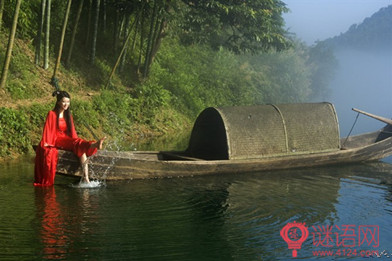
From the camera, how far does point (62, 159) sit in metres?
9.78

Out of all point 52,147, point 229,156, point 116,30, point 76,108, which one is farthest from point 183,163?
point 116,30

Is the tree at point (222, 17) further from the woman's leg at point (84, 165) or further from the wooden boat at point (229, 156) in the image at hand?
the woman's leg at point (84, 165)

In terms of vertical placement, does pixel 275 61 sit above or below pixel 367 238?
above

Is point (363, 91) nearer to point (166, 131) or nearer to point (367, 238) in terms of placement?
point (166, 131)

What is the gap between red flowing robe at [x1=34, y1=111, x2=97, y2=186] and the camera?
9.48m

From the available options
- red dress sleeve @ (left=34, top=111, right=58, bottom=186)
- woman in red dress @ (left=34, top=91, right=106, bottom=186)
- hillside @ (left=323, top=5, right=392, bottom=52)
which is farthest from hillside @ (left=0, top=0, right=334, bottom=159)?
hillside @ (left=323, top=5, right=392, bottom=52)

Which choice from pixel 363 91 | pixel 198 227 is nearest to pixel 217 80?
pixel 198 227

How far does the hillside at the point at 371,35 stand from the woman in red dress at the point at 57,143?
384 feet

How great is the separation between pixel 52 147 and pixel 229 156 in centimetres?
425

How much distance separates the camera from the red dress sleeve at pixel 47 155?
945 cm

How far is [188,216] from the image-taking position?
8.40 m

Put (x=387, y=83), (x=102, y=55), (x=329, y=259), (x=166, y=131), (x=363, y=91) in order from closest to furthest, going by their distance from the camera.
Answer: (x=329, y=259) → (x=166, y=131) → (x=102, y=55) → (x=363, y=91) → (x=387, y=83)

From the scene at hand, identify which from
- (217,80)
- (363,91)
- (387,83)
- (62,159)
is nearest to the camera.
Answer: (62,159)

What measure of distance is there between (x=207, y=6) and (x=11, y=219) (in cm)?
1481
